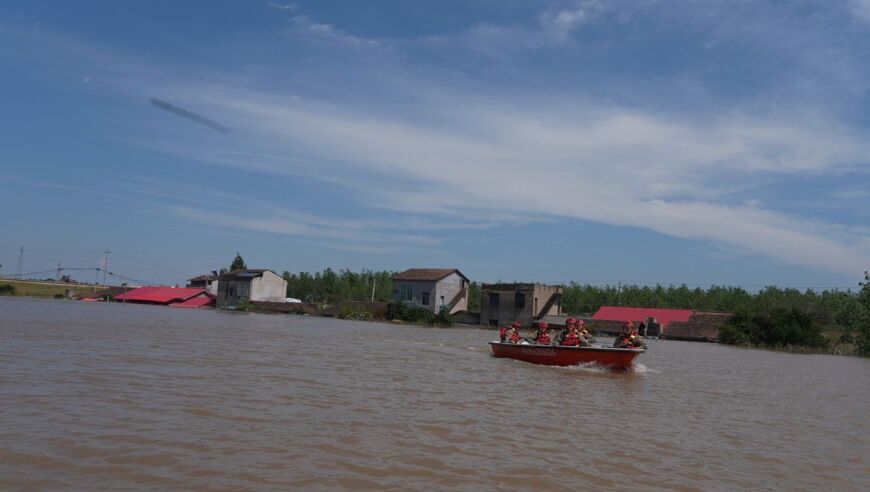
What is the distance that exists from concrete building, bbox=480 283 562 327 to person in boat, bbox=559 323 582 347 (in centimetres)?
3746

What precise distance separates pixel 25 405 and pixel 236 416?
10.3ft

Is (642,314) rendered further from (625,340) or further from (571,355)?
(571,355)

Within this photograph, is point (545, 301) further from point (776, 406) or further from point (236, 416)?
point (236, 416)

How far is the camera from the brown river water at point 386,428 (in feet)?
25.4

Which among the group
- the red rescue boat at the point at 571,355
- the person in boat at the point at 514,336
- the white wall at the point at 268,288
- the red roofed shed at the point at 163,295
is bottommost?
the red rescue boat at the point at 571,355

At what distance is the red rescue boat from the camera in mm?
21844

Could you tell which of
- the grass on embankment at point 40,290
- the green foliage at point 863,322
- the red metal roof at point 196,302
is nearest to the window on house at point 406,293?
the red metal roof at point 196,302

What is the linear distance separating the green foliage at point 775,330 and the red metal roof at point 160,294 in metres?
59.0

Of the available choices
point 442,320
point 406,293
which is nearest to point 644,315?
point 442,320

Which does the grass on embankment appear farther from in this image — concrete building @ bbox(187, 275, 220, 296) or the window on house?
the window on house

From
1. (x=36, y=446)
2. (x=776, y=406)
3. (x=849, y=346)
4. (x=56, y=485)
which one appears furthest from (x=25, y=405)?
(x=849, y=346)

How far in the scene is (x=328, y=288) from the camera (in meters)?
100

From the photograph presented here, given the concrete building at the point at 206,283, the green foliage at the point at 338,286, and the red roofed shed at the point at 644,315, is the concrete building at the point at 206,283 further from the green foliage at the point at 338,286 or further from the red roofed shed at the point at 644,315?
the red roofed shed at the point at 644,315

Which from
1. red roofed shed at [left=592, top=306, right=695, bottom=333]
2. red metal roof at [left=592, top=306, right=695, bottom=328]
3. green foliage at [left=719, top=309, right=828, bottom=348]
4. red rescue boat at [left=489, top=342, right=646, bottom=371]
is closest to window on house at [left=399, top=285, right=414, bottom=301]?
red roofed shed at [left=592, top=306, right=695, bottom=333]
